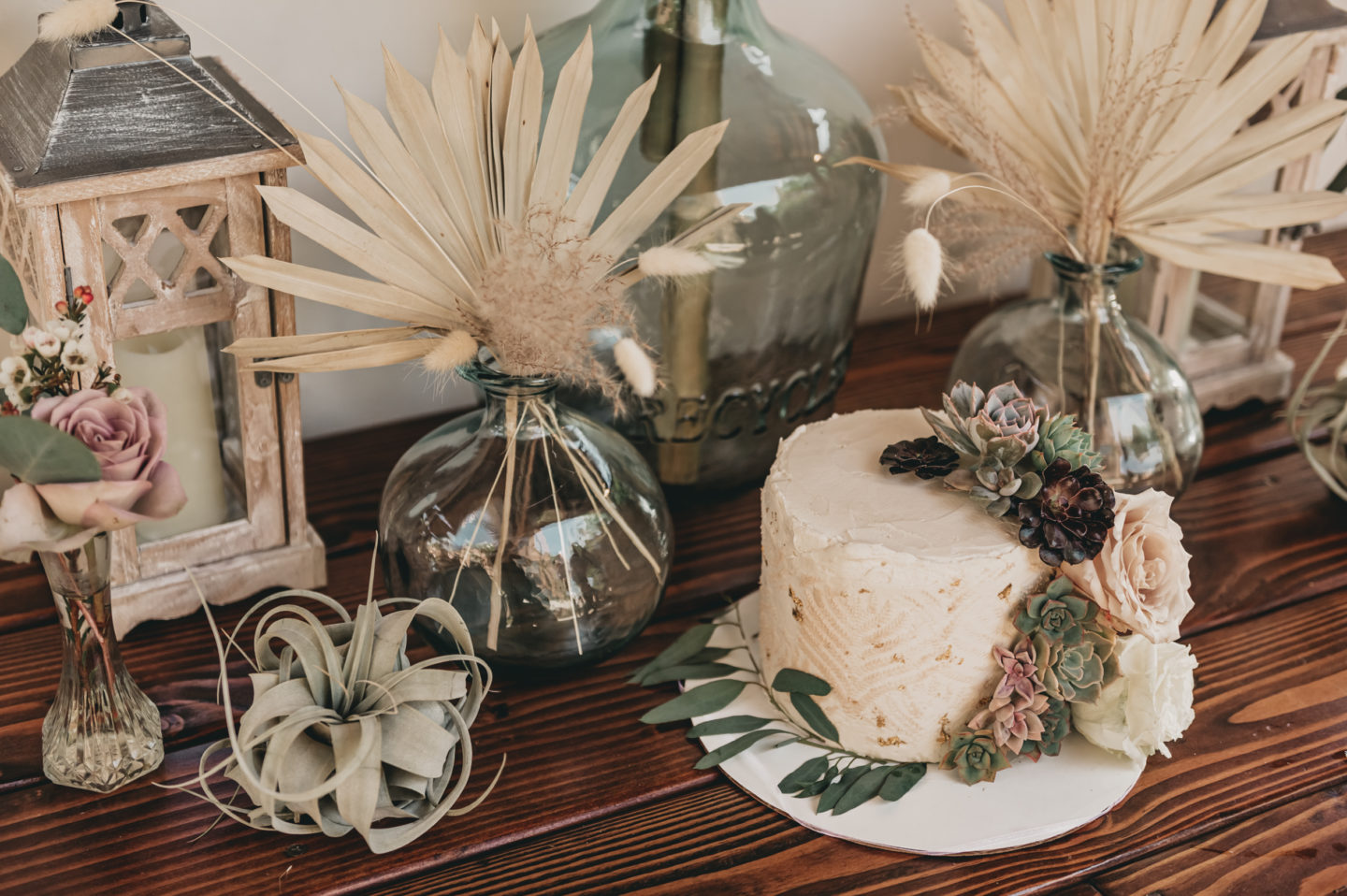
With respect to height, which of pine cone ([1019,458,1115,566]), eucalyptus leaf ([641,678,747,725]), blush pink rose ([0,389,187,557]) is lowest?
eucalyptus leaf ([641,678,747,725])

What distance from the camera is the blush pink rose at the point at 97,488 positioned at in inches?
16.2

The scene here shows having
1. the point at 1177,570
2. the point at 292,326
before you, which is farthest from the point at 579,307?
the point at 1177,570

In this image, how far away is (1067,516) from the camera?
0.50 meters

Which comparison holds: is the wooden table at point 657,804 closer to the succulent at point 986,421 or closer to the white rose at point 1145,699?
the white rose at point 1145,699

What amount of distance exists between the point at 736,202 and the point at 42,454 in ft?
1.17

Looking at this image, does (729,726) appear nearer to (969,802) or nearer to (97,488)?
(969,802)

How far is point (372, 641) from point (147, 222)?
20 centimetres

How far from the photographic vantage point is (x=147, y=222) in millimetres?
522

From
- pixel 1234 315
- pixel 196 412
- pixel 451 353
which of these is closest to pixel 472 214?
pixel 451 353

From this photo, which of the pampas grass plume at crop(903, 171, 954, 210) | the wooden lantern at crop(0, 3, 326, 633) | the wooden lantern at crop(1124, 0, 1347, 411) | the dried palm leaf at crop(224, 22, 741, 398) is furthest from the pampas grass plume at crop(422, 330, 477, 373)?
the wooden lantern at crop(1124, 0, 1347, 411)

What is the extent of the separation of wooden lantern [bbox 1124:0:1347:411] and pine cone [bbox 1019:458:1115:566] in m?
0.33

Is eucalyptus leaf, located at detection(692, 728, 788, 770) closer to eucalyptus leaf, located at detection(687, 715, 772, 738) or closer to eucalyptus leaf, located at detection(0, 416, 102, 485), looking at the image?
eucalyptus leaf, located at detection(687, 715, 772, 738)

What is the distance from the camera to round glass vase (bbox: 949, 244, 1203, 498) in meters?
0.66

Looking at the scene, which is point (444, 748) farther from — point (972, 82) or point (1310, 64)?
point (1310, 64)
